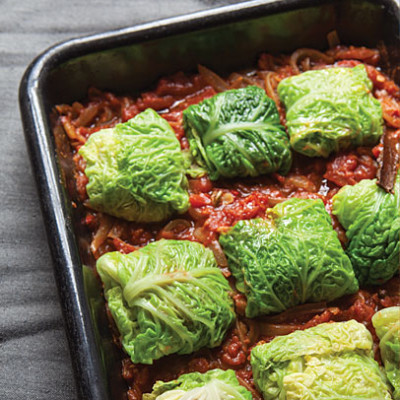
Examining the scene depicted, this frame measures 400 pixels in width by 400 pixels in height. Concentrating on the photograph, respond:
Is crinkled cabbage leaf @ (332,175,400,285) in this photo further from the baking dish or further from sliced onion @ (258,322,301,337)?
the baking dish

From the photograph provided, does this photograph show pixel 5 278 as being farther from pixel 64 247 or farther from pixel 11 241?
pixel 64 247

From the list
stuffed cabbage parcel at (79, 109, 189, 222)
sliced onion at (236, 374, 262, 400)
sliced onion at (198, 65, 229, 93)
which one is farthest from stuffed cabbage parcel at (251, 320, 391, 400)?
sliced onion at (198, 65, 229, 93)

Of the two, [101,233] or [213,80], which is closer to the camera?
[101,233]

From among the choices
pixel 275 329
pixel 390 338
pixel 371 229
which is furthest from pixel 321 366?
pixel 371 229

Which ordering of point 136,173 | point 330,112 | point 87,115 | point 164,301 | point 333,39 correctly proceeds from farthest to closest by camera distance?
1. point 333,39
2. point 87,115
3. point 330,112
4. point 136,173
5. point 164,301

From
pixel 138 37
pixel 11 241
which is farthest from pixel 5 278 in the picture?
pixel 138 37

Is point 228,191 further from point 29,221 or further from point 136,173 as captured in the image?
point 29,221

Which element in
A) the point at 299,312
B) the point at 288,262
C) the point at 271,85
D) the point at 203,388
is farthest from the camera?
the point at 271,85
